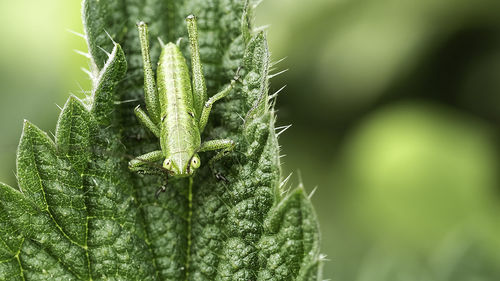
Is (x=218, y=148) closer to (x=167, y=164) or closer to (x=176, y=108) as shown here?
(x=167, y=164)

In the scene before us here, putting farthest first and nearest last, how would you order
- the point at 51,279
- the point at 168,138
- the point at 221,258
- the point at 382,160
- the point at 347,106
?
the point at 347,106 < the point at 382,160 < the point at 168,138 < the point at 221,258 < the point at 51,279

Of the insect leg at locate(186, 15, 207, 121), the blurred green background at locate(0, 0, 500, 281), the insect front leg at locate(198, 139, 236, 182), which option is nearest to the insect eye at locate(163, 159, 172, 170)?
the insect front leg at locate(198, 139, 236, 182)

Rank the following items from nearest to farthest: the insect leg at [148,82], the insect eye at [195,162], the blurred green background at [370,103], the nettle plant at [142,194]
Answer: the nettle plant at [142,194] → the insect eye at [195,162] → the insect leg at [148,82] → the blurred green background at [370,103]

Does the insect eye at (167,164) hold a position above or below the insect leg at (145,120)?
below

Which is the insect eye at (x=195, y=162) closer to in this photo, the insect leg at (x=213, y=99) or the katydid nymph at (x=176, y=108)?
the katydid nymph at (x=176, y=108)

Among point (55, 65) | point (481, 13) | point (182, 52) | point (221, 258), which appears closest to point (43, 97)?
point (55, 65)

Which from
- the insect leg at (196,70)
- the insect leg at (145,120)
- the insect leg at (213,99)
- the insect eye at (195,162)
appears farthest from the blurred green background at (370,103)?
the insect eye at (195,162)

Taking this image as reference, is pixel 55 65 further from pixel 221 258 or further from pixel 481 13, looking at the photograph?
pixel 481 13

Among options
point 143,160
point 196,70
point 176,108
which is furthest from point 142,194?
point 196,70
